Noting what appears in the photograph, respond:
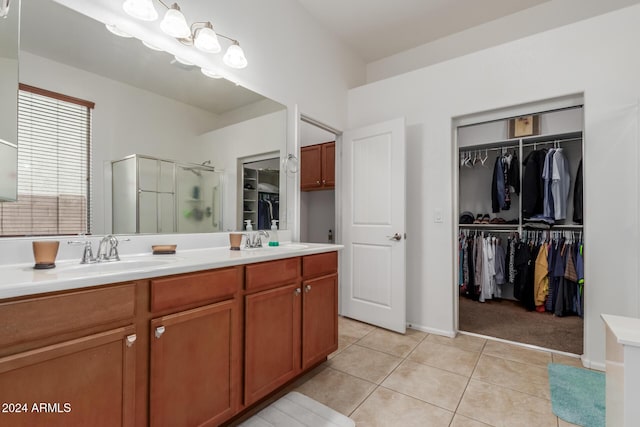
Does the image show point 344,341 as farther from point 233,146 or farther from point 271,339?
point 233,146

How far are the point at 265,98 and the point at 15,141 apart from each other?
1.53m

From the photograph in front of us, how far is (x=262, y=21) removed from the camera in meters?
2.37

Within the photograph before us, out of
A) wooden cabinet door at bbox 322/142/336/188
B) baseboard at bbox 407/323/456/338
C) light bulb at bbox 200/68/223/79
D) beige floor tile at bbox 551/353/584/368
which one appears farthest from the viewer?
wooden cabinet door at bbox 322/142/336/188

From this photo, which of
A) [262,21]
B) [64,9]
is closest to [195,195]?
[64,9]

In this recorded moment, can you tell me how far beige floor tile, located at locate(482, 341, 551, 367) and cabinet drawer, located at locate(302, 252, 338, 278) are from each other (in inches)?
57.4

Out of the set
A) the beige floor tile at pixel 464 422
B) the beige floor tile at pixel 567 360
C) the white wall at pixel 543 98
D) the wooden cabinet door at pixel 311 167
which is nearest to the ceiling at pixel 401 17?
the white wall at pixel 543 98

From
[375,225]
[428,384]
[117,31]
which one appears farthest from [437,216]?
[117,31]

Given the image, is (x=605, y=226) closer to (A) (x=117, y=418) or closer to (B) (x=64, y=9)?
(A) (x=117, y=418)

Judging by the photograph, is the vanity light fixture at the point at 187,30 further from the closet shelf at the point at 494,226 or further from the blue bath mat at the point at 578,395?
the closet shelf at the point at 494,226

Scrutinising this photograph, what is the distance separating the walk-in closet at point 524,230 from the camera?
319cm

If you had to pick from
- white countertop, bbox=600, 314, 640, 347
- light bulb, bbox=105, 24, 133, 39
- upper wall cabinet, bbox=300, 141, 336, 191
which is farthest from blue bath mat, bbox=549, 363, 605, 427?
light bulb, bbox=105, 24, 133, 39

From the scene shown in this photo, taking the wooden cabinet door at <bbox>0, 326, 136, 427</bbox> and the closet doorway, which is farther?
the closet doorway

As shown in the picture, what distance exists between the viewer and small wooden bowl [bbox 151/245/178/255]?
5.43 feet

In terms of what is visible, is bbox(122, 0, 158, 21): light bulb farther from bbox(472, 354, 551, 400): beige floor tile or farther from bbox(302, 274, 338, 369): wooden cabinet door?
bbox(472, 354, 551, 400): beige floor tile
